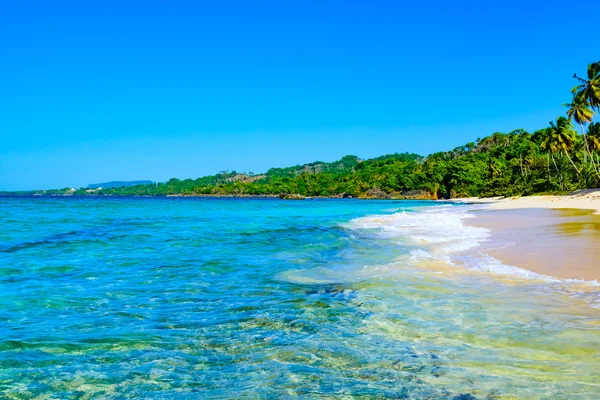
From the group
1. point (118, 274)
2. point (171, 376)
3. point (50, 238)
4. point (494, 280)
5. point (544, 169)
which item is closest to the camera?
point (171, 376)

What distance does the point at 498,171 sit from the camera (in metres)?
94.1

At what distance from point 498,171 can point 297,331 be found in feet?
322

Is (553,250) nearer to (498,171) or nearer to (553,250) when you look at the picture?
(553,250)

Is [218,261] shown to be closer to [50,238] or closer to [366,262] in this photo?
[366,262]

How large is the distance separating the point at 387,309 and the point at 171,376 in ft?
11.7

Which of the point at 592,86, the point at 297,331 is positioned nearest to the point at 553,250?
the point at 297,331

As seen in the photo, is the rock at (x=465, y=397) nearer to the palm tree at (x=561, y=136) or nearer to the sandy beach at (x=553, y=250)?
the sandy beach at (x=553, y=250)

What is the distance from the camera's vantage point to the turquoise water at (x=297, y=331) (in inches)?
163

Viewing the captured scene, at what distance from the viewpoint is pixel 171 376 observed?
14.5ft

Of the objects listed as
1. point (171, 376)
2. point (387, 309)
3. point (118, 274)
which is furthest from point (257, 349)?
point (118, 274)

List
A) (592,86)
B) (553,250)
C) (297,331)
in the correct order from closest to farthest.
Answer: (297,331)
(553,250)
(592,86)

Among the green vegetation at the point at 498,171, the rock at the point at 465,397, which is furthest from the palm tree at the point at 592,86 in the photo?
the rock at the point at 465,397

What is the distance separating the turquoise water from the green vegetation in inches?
1865

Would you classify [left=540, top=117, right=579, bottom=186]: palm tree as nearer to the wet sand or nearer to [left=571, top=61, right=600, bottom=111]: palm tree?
[left=571, top=61, right=600, bottom=111]: palm tree
